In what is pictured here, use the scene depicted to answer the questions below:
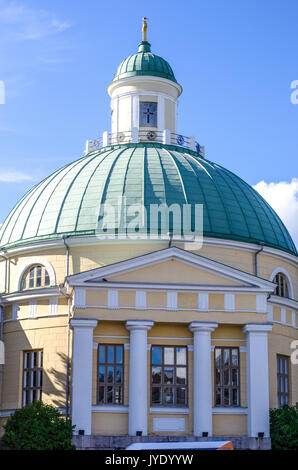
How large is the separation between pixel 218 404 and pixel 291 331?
265 inches

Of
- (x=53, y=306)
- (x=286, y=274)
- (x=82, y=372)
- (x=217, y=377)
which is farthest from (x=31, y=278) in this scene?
(x=286, y=274)

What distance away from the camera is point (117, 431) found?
1282 inches

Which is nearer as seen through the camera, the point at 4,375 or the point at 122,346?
the point at 122,346

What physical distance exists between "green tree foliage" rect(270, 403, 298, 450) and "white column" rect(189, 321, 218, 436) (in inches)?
101

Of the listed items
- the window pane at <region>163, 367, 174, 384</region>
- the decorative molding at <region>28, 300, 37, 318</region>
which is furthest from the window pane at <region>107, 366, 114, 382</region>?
the decorative molding at <region>28, 300, 37, 318</region>

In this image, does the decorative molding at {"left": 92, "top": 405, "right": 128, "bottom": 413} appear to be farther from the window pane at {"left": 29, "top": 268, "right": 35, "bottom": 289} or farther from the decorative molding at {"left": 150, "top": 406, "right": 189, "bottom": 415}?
the window pane at {"left": 29, "top": 268, "right": 35, "bottom": 289}

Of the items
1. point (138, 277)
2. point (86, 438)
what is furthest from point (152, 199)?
point (86, 438)

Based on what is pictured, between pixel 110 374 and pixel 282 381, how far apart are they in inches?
343

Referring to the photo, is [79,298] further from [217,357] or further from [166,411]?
[217,357]

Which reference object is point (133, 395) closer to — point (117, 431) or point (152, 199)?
point (117, 431)

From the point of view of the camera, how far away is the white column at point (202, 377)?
3262cm

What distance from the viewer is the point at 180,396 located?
33.7 metres

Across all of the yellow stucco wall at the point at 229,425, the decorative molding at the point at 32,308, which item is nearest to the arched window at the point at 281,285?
the yellow stucco wall at the point at 229,425

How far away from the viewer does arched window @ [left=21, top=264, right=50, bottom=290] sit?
125 ft
